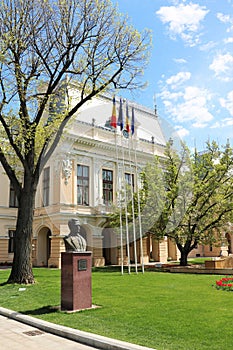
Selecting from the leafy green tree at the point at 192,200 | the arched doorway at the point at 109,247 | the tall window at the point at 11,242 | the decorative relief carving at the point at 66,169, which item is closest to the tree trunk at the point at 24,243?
the leafy green tree at the point at 192,200

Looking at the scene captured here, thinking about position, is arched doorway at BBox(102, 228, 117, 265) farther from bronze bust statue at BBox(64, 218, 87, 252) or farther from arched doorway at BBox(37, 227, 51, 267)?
Result: bronze bust statue at BBox(64, 218, 87, 252)

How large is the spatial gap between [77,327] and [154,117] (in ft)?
106

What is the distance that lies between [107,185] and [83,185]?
256 centimetres

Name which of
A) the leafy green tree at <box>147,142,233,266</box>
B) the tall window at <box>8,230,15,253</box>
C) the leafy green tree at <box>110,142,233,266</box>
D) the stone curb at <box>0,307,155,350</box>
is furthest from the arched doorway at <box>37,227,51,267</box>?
the stone curb at <box>0,307,155,350</box>

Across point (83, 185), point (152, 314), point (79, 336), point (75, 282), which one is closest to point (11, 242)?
point (83, 185)

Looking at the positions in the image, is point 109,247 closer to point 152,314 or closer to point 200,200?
point 200,200

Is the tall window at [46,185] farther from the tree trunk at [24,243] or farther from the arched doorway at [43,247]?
the tree trunk at [24,243]

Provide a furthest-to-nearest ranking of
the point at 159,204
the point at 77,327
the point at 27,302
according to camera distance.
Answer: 1. the point at 159,204
2. the point at 27,302
3. the point at 77,327

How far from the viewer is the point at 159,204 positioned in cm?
2225

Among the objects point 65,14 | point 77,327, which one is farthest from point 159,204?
point 77,327

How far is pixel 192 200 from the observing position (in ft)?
75.2

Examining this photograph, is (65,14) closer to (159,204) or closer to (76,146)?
(159,204)

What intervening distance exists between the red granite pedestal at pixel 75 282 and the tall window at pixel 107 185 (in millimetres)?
20813

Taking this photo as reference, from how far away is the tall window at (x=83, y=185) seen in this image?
28.8 metres
